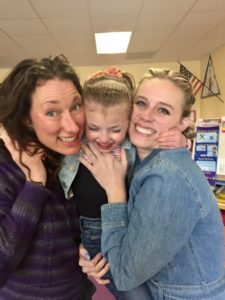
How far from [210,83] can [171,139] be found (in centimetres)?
590

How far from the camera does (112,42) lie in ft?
17.0

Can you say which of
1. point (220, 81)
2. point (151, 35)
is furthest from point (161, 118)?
point (220, 81)

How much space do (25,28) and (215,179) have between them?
3251mm

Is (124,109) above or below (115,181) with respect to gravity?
above

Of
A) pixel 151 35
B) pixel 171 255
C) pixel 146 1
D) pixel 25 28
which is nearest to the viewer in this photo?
pixel 171 255

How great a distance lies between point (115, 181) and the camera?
1.15 metres

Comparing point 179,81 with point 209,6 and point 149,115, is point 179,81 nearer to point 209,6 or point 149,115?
point 149,115

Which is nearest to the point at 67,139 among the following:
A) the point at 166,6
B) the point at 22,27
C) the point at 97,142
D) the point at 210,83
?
the point at 97,142

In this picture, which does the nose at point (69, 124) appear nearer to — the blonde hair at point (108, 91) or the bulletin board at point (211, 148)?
the blonde hair at point (108, 91)

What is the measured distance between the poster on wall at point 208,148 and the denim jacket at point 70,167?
69.3 inches

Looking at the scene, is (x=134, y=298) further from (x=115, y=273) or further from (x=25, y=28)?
(x=25, y=28)

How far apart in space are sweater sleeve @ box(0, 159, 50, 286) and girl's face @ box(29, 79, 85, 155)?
0.61 ft

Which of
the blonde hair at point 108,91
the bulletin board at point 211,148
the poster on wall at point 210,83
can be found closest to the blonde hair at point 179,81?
the blonde hair at point 108,91

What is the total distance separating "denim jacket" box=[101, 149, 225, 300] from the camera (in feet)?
2.93
